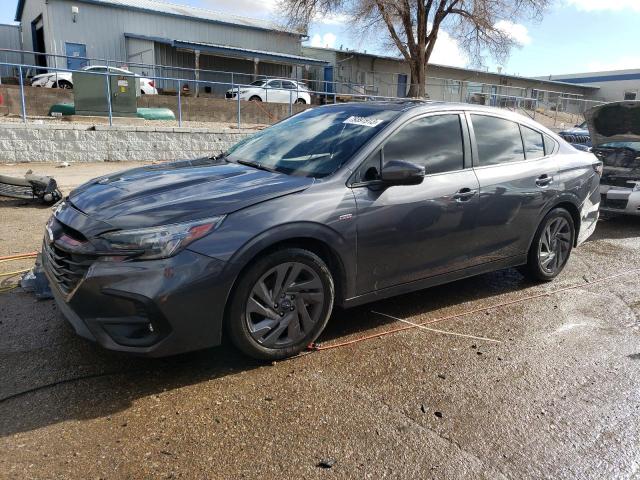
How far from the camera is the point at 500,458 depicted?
262 cm

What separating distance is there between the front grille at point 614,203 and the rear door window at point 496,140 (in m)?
4.20

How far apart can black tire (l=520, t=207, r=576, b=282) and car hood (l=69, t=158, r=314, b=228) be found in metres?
2.61

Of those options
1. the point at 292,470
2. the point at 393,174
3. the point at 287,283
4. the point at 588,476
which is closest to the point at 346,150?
the point at 393,174

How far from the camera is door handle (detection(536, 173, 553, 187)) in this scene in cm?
476

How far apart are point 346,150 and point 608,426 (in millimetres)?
2386

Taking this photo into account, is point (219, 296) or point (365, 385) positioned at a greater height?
point (219, 296)

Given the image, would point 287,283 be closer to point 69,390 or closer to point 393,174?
point 393,174

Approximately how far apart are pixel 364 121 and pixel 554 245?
247 cm

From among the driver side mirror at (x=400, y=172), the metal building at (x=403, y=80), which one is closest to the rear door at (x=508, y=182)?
the driver side mirror at (x=400, y=172)

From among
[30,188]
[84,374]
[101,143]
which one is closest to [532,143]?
[84,374]

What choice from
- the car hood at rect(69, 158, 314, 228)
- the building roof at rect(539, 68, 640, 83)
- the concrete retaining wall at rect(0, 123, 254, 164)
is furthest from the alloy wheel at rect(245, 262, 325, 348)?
the building roof at rect(539, 68, 640, 83)

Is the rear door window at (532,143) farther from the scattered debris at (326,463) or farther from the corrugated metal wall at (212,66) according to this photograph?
the corrugated metal wall at (212,66)

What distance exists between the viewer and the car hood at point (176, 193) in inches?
120

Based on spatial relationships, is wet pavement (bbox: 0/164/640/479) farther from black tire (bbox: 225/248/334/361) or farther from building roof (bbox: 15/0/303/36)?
building roof (bbox: 15/0/303/36)
